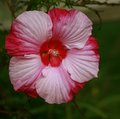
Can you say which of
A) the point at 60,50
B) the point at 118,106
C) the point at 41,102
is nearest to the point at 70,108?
the point at 41,102

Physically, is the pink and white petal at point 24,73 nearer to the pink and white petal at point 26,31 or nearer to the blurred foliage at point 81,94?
the pink and white petal at point 26,31

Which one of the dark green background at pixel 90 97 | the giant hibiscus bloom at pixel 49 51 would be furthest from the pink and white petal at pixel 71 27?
the dark green background at pixel 90 97

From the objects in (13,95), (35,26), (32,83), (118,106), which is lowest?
(118,106)

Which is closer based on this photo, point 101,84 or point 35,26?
point 35,26

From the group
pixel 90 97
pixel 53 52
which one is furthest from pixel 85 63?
pixel 90 97

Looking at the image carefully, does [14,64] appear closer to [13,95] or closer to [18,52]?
[18,52]

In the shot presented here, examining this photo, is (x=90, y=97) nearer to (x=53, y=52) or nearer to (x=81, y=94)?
(x=81, y=94)
